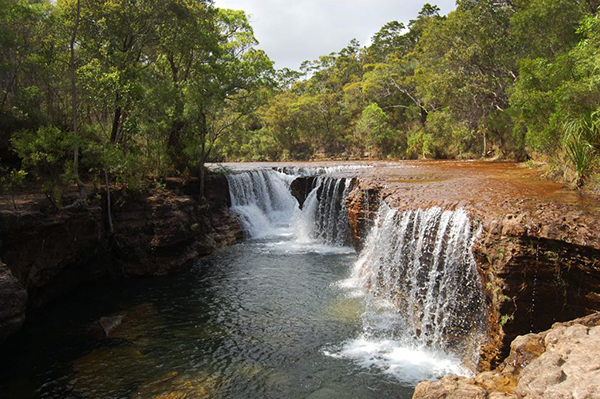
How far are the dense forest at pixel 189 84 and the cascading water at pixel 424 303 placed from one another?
3767mm

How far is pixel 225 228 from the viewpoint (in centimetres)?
1670

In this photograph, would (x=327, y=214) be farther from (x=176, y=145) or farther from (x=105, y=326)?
(x=105, y=326)

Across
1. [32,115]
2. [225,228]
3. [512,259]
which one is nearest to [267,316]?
[512,259]

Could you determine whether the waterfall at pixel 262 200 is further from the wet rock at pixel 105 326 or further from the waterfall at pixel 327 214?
the wet rock at pixel 105 326

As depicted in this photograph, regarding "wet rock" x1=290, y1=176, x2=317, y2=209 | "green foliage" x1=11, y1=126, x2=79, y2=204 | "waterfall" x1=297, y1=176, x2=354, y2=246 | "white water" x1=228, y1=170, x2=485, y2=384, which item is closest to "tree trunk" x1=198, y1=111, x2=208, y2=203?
"wet rock" x1=290, y1=176, x2=317, y2=209

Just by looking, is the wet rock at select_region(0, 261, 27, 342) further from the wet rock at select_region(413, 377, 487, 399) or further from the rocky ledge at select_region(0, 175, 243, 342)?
the wet rock at select_region(413, 377, 487, 399)

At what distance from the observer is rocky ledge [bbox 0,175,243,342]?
28.4 feet

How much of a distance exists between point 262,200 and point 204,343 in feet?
39.2

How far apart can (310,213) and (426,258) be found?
29.7 feet

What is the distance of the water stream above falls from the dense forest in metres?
3.73

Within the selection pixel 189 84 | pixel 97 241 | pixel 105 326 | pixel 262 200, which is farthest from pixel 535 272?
pixel 262 200

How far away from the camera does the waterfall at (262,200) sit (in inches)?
716

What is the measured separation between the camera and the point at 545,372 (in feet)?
12.0

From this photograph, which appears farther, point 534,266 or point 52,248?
point 52,248
